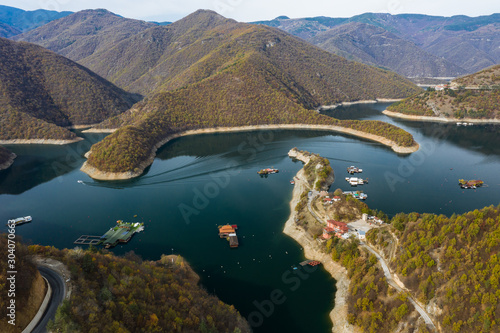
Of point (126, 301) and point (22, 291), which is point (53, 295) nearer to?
point (22, 291)

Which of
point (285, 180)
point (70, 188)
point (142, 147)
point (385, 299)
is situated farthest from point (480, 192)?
point (70, 188)

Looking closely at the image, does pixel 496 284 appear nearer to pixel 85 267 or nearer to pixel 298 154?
pixel 85 267

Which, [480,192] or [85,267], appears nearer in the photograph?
[85,267]

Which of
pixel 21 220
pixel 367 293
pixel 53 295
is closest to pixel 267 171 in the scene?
pixel 367 293

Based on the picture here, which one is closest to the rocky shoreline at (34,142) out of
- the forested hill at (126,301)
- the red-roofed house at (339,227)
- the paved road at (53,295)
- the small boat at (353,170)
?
the forested hill at (126,301)

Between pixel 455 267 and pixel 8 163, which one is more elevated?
pixel 455 267

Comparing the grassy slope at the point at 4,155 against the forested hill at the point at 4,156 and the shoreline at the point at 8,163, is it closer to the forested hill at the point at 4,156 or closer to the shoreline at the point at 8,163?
the forested hill at the point at 4,156

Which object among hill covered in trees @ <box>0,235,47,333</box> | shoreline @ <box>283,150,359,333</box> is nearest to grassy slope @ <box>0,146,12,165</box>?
hill covered in trees @ <box>0,235,47,333</box>
